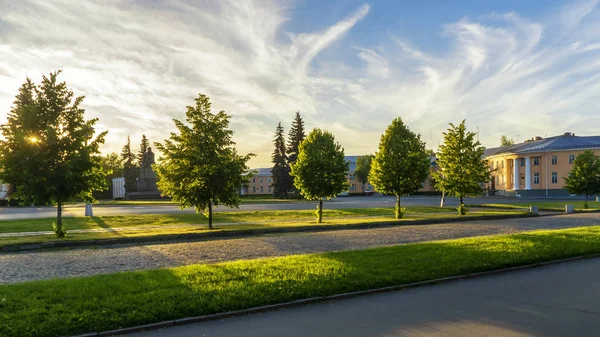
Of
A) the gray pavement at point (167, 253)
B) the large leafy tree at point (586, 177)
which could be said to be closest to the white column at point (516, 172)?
the large leafy tree at point (586, 177)

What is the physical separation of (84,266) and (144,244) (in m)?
5.10

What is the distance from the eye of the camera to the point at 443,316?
6.75 metres

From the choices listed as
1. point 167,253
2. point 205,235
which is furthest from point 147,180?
point 167,253

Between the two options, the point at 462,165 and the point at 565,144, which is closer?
the point at 462,165

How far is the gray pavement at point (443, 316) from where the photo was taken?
19.9 feet

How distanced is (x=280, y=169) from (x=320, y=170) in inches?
1669

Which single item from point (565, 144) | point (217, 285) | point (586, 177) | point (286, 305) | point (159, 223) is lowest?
point (159, 223)

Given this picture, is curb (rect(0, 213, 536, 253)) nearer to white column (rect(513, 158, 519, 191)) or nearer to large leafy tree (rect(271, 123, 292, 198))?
large leafy tree (rect(271, 123, 292, 198))

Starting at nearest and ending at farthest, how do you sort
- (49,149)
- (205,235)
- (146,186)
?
(49,149), (205,235), (146,186)

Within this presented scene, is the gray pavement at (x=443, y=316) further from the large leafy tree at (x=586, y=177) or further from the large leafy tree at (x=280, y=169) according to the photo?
the large leafy tree at (x=280, y=169)

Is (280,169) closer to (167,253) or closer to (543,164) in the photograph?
(543,164)

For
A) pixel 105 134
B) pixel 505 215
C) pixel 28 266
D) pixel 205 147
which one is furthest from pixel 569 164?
pixel 28 266

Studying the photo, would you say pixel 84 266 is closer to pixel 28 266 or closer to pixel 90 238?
pixel 28 266

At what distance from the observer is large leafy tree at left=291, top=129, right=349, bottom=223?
83.6 ft
